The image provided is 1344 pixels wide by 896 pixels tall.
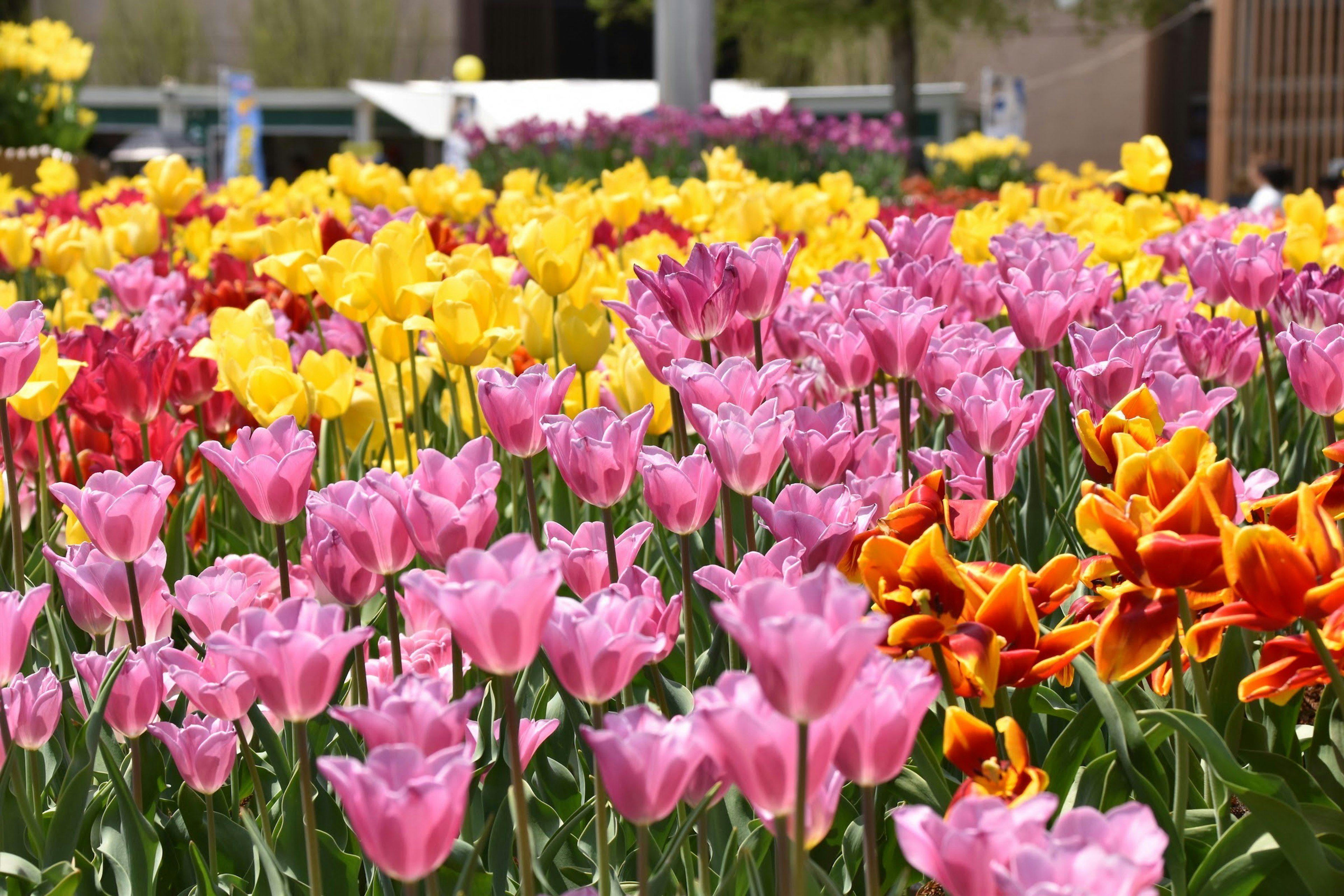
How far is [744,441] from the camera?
1069mm

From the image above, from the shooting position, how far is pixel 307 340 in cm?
248

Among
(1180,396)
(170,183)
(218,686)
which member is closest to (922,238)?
(1180,396)

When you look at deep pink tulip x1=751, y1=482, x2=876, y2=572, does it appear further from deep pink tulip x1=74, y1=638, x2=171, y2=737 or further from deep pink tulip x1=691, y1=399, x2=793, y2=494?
deep pink tulip x1=74, y1=638, x2=171, y2=737

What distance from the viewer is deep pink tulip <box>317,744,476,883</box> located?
649 millimetres

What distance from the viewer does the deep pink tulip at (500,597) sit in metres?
0.70

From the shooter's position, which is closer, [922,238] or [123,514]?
[123,514]

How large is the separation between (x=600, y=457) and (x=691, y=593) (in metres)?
0.18

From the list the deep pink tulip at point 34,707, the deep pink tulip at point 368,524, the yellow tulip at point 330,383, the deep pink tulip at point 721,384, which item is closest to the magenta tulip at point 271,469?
the deep pink tulip at point 368,524

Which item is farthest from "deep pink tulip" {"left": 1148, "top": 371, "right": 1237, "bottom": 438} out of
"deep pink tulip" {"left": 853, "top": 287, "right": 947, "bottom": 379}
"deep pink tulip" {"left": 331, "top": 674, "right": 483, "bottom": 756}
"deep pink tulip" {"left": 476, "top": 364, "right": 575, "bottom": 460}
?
"deep pink tulip" {"left": 331, "top": 674, "right": 483, "bottom": 756}

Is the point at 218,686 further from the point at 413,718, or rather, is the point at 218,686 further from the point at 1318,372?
the point at 1318,372

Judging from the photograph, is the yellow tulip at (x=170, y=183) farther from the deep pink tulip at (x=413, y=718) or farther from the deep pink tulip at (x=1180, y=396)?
the deep pink tulip at (x=413, y=718)

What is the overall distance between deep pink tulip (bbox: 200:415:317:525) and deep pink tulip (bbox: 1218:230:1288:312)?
1211 millimetres

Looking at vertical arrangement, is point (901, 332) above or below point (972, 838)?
above

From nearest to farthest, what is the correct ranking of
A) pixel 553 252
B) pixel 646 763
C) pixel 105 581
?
pixel 646 763 → pixel 105 581 → pixel 553 252
